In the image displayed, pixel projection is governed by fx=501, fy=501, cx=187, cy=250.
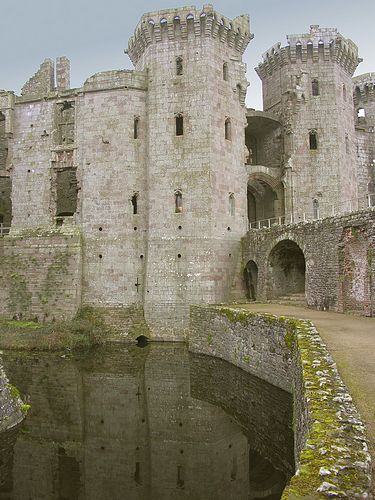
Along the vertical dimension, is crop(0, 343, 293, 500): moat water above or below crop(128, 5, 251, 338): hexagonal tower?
below

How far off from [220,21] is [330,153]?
899 centimetres

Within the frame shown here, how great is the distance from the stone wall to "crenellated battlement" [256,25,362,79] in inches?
668

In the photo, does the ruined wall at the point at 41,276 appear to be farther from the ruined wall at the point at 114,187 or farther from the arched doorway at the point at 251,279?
the arched doorway at the point at 251,279

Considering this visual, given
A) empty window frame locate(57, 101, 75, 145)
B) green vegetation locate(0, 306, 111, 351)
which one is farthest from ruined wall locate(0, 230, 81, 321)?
empty window frame locate(57, 101, 75, 145)

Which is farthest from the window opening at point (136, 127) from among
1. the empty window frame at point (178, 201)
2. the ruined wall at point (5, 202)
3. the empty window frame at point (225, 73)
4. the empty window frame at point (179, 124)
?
the ruined wall at point (5, 202)

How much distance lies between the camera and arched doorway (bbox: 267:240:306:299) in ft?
71.5

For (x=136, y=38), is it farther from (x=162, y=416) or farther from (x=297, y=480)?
(x=297, y=480)

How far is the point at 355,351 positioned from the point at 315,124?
19962 mm

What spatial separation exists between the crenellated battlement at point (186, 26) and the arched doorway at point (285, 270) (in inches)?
402

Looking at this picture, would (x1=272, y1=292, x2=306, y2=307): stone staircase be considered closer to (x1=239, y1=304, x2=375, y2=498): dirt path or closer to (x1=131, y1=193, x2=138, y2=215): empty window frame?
(x1=239, y1=304, x2=375, y2=498): dirt path

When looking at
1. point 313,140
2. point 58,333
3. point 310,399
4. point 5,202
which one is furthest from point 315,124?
point 310,399

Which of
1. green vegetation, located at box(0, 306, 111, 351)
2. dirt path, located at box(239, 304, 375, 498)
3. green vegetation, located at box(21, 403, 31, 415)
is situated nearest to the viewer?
dirt path, located at box(239, 304, 375, 498)

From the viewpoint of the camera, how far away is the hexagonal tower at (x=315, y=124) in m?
26.8

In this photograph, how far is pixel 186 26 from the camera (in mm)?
22891
